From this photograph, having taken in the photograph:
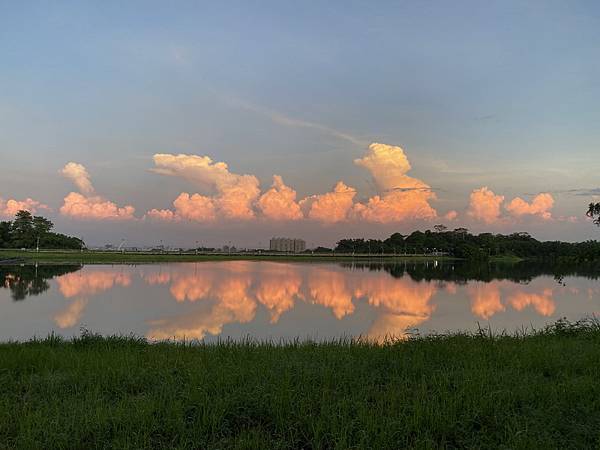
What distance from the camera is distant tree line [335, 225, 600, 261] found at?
13500cm

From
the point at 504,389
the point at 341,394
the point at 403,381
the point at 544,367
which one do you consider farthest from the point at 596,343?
the point at 341,394

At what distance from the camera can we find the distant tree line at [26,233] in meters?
87.0

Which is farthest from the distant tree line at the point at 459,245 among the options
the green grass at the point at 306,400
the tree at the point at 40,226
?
the green grass at the point at 306,400

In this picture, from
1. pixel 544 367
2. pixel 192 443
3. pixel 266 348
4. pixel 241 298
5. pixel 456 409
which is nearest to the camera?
pixel 192 443

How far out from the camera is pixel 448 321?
1886 centimetres

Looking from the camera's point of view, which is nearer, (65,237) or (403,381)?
(403,381)

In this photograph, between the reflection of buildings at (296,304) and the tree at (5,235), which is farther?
the tree at (5,235)

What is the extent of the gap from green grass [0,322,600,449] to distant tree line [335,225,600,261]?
5187 inches

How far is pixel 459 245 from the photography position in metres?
140

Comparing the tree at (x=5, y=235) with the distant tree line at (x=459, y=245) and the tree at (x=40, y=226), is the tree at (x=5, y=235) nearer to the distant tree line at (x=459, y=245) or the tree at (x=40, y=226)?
the tree at (x=40, y=226)

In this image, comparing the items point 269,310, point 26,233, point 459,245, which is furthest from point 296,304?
point 459,245

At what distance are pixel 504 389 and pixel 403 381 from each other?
3.94 feet

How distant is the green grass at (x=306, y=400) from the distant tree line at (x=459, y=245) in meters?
132

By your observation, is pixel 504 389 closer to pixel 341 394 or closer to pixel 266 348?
pixel 341 394
